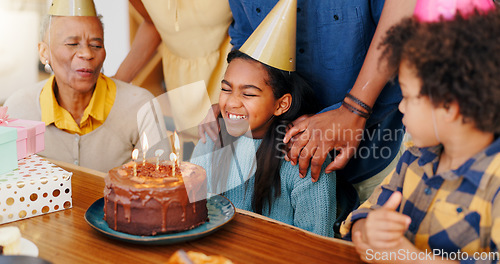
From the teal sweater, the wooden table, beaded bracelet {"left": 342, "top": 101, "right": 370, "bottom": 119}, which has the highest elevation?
beaded bracelet {"left": 342, "top": 101, "right": 370, "bottom": 119}

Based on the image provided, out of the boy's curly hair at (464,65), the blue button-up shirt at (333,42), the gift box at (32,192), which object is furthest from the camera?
the blue button-up shirt at (333,42)

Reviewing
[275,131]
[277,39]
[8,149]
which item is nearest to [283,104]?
[275,131]

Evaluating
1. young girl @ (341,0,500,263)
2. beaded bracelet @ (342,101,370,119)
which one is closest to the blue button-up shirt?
beaded bracelet @ (342,101,370,119)

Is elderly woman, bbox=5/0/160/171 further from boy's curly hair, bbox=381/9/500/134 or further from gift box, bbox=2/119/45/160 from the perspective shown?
boy's curly hair, bbox=381/9/500/134

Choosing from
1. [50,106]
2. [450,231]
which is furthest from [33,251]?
[50,106]

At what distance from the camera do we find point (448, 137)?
2.78 feet

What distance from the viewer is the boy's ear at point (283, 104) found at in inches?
59.4

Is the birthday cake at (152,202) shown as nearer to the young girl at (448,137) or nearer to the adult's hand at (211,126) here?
the young girl at (448,137)

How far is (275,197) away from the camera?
→ 1485mm

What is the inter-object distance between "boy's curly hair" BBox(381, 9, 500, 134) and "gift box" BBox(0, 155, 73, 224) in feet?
2.64

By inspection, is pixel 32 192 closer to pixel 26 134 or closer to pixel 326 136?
pixel 26 134

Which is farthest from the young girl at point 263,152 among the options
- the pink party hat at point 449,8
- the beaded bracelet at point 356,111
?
the pink party hat at point 449,8

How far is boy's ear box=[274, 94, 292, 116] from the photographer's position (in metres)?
1.51

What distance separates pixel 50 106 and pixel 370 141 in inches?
44.3
